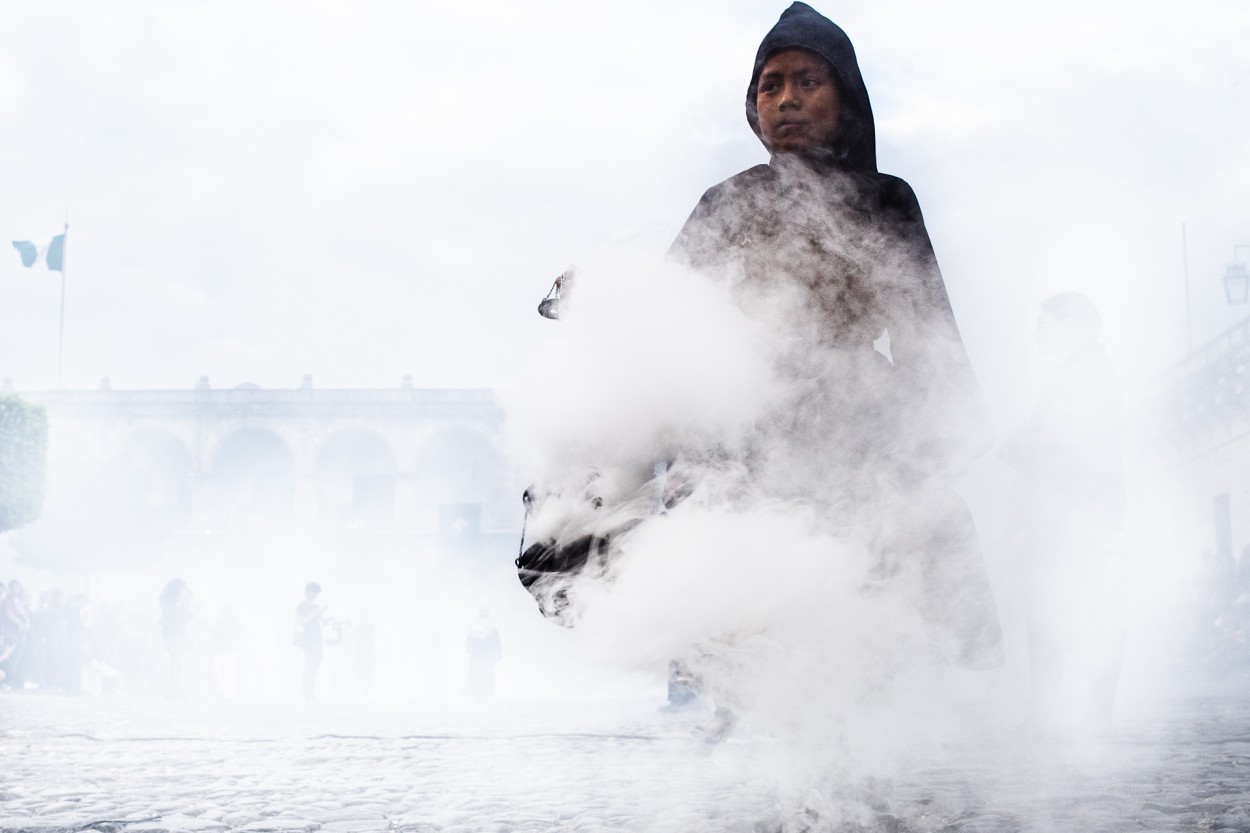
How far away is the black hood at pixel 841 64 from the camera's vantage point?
3.22 m

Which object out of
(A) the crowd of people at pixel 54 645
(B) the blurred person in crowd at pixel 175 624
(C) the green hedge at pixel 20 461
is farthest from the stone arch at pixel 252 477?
(B) the blurred person in crowd at pixel 175 624

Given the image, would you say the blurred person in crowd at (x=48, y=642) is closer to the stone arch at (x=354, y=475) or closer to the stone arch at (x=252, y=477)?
the stone arch at (x=252, y=477)

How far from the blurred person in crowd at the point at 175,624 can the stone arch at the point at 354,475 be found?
121ft

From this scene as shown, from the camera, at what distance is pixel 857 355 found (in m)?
3.18

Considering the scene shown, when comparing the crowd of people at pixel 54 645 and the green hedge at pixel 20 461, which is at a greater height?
the green hedge at pixel 20 461

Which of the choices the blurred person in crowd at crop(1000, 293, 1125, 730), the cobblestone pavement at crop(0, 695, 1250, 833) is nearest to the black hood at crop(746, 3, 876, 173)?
the cobblestone pavement at crop(0, 695, 1250, 833)

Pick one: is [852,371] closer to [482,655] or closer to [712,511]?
[712,511]

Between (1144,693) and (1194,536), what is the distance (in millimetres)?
16847

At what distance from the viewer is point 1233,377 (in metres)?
22.0

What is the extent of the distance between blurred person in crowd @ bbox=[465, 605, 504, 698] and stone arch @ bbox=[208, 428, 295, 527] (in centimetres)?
3646

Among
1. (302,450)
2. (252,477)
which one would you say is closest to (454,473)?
(302,450)

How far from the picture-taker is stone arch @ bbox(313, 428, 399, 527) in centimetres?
5469

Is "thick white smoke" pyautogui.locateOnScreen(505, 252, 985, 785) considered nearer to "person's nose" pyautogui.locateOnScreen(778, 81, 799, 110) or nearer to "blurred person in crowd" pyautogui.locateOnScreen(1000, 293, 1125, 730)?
"person's nose" pyautogui.locateOnScreen(778, 81, 799, 110)

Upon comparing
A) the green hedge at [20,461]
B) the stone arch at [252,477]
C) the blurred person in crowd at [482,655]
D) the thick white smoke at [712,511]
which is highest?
the stone arch at [252,477]
